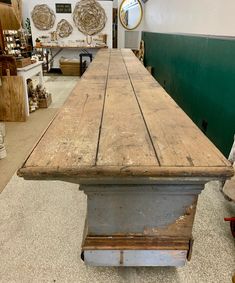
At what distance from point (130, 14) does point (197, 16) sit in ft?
19.3

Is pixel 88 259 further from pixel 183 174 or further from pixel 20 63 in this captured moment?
pixel 20 63

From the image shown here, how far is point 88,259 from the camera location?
1152 millimetres

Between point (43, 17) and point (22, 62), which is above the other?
point (43, 17)

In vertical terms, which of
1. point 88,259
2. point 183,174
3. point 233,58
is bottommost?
point 88,259

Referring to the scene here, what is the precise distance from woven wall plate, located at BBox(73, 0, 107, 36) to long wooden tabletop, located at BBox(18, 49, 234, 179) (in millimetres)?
7063

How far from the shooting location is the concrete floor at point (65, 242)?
4.54 feet

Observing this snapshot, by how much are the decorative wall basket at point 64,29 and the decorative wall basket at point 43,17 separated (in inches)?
8.8

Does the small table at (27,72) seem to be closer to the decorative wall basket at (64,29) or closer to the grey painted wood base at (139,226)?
the grey painted wood base at (139,226)

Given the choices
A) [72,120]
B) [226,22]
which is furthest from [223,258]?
[226,22]

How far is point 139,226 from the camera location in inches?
44.0


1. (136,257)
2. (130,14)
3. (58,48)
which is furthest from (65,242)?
(130,14)

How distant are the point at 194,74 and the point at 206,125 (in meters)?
0.72

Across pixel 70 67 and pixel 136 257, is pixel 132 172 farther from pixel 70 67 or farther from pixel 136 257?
pixel 70 67

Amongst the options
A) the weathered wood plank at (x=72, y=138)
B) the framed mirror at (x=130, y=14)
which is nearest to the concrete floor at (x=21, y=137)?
the weathered wood plank at (x=72, y=138)
